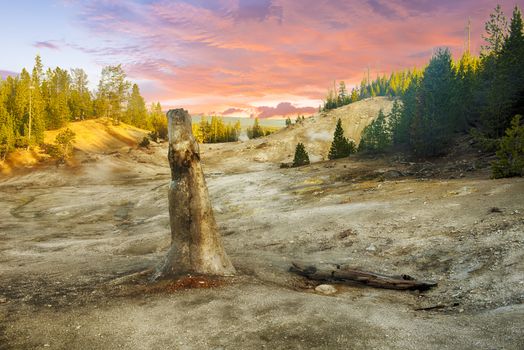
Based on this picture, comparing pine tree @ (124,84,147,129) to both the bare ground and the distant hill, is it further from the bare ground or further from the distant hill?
the bare ground

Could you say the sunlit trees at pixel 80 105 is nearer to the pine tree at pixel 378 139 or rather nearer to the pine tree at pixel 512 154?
the pine tree at pixel 378 139

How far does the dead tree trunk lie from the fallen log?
323cm

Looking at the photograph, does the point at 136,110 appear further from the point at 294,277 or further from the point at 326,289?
the point at 326,289

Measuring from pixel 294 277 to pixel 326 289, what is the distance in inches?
75.1

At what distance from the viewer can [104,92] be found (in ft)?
370

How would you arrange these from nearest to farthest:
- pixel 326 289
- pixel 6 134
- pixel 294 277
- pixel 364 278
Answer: pixel 326 289 → pixel 364 278 → pixel 294 277 → pixel 6 134

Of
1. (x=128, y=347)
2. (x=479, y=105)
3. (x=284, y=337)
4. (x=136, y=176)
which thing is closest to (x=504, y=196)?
(x=284, y=337)

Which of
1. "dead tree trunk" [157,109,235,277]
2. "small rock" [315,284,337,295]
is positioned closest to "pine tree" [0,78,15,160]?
"dead tree trunk" [157,109,235,277]

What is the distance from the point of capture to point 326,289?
13.2m

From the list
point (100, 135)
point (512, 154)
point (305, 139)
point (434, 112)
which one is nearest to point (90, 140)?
point (100, 135)

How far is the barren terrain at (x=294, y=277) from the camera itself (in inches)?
350

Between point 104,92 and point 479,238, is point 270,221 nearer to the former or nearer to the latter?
point 479,238

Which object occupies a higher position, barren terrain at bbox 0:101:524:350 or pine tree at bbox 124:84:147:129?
pine tree at bbox 124:84:147:129

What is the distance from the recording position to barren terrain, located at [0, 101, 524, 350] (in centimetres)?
889
